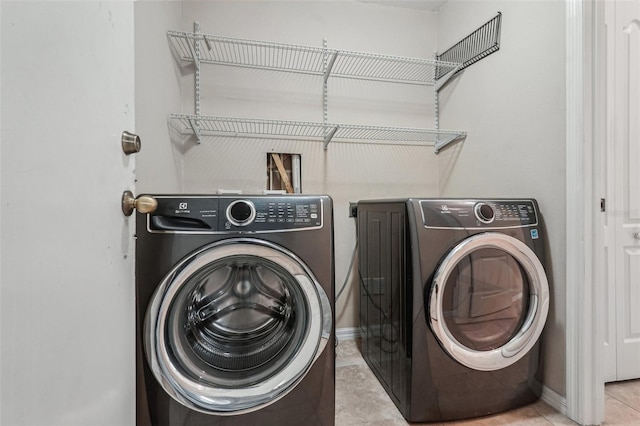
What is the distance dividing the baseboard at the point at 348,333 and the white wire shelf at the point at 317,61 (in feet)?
5.76

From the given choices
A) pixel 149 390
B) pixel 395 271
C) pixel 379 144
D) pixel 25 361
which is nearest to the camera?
pixel 25 361

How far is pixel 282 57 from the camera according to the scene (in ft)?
6.49

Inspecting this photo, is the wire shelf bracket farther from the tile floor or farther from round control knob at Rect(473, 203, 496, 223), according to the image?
the tile floor

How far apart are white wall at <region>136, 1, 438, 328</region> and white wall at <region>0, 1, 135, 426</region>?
1.23 meters

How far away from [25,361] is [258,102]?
1833mm

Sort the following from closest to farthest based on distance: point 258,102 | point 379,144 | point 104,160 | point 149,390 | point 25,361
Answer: point 25,361 < point 104,160 < point 149,390 < point 258,102 < point 379,144

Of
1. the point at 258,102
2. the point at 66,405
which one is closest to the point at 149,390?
the point at 66,405

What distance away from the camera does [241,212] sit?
3.31 feet

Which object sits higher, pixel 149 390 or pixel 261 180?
pixel 261 180

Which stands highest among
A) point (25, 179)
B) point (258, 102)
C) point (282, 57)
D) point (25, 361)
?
point (282, 57)

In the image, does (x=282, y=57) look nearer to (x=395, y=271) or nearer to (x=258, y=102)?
(x=258, y=102)

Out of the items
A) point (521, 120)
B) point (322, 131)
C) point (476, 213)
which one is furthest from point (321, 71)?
point (476, 213)

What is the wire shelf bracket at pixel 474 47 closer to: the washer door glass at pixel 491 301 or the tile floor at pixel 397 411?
the washer door glass at pixel 491 301

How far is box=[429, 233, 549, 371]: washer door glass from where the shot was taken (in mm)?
1192
